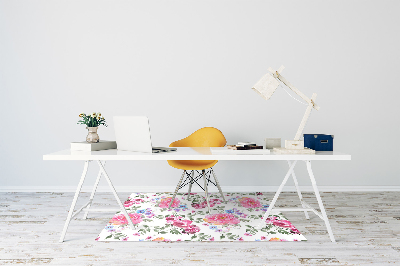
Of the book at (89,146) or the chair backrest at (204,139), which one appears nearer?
the book at (89,146)

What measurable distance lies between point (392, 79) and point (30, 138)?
4.39m

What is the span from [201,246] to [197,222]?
17.5 inches

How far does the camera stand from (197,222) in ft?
7.96

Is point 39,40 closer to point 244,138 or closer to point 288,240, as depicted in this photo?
point 244,138

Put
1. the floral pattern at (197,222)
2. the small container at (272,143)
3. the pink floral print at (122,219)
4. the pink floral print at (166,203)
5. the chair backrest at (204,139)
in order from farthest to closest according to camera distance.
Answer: the chair backrest at (204,139) < the pink floral print at (166,203) < the pink floral print at (122,219) < the small container at (272,143) < the floral pattern at (197,222)

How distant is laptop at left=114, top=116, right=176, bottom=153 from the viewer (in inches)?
76.2

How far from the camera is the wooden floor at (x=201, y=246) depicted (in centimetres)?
179

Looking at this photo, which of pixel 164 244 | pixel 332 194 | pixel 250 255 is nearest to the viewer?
pixel 250 255

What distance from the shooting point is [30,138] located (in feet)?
11.4

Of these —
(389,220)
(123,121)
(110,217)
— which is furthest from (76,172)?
(389,220)

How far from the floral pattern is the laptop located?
2.11 ft

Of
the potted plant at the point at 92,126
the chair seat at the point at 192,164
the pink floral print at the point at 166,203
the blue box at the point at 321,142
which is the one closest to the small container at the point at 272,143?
the blue box at the point at 321,142

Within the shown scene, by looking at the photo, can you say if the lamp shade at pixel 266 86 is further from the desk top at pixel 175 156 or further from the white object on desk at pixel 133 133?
the white object on desk at pixel 133 133

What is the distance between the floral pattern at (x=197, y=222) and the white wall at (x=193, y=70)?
818 millimetres
